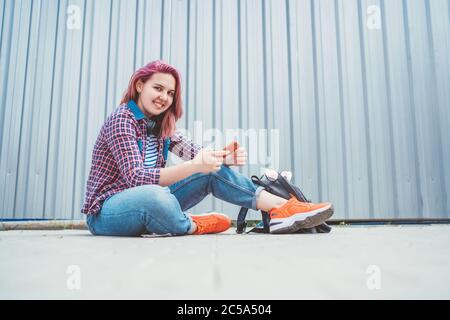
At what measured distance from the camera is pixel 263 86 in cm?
261

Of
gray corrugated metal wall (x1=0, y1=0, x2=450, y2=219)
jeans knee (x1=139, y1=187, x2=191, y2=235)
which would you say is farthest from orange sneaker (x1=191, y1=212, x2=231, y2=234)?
gray corrugated metal wall (x1=0, y1=0, x2=450, y2=219)

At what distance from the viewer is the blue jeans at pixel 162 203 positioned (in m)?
1.34

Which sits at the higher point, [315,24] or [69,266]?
[315,24]

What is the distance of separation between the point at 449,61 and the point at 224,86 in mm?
1665

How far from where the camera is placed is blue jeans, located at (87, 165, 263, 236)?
1.34 metres

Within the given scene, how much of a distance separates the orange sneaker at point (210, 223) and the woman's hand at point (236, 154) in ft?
0.93

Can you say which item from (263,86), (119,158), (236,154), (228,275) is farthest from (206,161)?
(263,86)

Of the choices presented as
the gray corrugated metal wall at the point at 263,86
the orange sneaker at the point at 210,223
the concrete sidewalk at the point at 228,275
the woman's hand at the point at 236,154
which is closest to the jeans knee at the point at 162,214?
the orange sneaker at the point at 210,223

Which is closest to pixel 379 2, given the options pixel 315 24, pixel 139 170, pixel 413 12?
pixel 413 12

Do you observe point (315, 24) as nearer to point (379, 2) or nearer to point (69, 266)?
point (379, 2)

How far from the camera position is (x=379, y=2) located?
267 centimetres

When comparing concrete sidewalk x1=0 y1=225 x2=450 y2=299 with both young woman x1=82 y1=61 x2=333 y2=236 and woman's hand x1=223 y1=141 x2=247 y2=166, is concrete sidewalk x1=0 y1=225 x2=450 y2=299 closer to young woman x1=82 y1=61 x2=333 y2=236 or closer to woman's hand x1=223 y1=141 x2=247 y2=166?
young woman x1=82 y1=61 x2=333 y2=236

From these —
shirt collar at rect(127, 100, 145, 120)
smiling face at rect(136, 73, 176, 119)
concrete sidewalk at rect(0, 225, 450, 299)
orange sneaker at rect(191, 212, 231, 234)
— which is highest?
smiling face at rect(136, 73, 176, 119)

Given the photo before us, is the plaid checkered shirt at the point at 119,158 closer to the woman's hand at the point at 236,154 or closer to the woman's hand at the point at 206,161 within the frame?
the woman's hand at the point at 206,161
